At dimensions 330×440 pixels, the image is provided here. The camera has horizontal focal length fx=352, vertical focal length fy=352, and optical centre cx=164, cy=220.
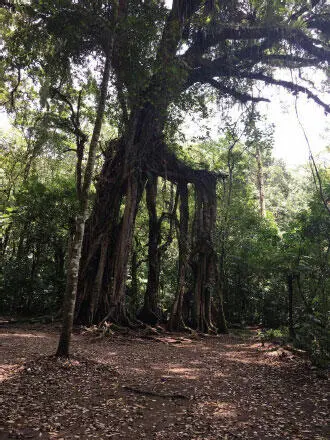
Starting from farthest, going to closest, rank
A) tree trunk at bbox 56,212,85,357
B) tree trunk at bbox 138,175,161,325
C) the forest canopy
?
tree trunk at bbox 138,175,161,325 < the forest canopy < tree trunk at bbox 56,212,85,357

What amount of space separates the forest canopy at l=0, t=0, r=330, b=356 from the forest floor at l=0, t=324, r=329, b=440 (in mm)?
931

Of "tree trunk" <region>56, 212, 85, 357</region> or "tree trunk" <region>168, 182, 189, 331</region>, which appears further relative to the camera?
"tree trunk" <region>168, 182, 189, 331</region>

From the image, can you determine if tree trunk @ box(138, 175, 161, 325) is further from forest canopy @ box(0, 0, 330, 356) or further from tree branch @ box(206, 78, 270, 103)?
tree branch @ box(206, 78, 270, 103)

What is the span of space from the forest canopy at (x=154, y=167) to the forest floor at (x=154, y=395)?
931 millimetres

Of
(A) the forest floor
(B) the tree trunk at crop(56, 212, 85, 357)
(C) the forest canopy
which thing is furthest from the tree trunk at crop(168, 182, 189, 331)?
(B) the tree trunk at crop(56, 212, 85, 357)

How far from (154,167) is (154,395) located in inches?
360

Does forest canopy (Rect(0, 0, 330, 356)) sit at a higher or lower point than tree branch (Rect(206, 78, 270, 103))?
lower

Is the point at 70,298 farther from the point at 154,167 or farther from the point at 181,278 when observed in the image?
the point at 154,167

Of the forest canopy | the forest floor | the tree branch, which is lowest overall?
the forest floor

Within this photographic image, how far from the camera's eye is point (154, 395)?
5652 mm

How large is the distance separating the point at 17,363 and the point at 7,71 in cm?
837

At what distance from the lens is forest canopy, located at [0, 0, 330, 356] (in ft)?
29.8

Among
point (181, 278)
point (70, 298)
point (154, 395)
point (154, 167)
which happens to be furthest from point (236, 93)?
point (154, 395)

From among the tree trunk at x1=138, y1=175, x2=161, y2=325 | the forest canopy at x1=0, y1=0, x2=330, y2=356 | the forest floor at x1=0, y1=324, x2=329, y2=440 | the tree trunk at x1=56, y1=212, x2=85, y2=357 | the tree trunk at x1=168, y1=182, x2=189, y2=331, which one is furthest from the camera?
the tree trunk at x1=138, y1=175, x2=161, y2=325
